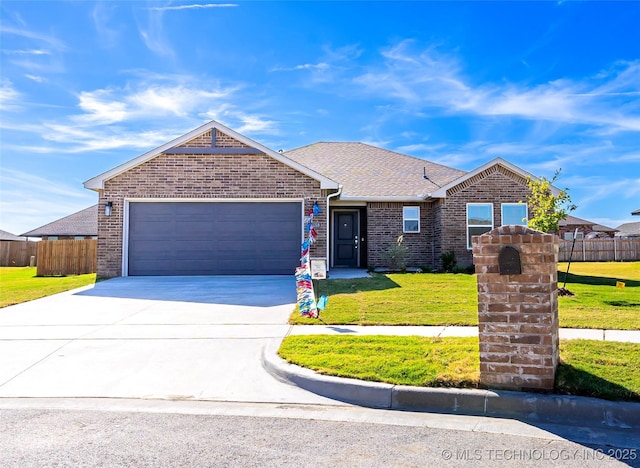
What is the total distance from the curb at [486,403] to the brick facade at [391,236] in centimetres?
1267

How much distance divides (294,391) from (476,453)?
2.07m

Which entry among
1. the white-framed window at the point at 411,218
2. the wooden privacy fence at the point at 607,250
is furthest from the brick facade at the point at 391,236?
the wooden privacy fence at the point at 607,250

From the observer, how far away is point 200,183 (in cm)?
1503

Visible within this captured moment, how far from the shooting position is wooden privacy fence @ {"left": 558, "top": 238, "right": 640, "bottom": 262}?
28314 mm

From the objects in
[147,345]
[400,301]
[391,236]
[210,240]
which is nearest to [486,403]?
[147,345]

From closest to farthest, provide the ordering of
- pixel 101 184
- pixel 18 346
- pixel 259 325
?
pixel 18 346 < pixel 259 325 < pixel 101 184

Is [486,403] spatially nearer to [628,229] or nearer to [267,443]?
[267,443]

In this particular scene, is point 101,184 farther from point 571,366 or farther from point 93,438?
point 571,366

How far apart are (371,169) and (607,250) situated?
17.7 meters

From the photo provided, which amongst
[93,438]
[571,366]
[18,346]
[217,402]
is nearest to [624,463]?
[571,366]

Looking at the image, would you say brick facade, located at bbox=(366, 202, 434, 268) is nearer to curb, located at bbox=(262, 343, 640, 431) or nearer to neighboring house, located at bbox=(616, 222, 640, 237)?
curb, located at bbox=(262, 343, 640, 431)

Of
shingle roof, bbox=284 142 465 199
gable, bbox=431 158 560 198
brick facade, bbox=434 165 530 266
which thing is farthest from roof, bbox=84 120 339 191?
brick facade, bbox=434 165 530 266

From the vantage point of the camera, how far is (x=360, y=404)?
457 centimetres

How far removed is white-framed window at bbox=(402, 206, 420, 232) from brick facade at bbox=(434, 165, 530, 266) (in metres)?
1.06
